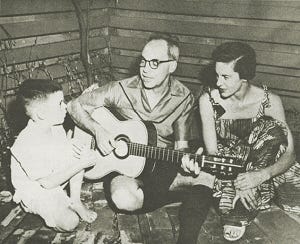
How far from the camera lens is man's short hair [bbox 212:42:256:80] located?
2.92 m

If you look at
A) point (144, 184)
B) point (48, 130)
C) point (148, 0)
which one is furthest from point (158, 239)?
point (148, 0)

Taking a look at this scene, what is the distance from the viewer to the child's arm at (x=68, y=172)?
271 cm

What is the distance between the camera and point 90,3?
4297 millimetres

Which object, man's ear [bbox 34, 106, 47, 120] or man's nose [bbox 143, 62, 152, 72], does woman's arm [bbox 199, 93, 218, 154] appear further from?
man's ear [bbox 34, 106, 47, 120]

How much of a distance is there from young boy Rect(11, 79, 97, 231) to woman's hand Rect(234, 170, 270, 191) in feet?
3.53

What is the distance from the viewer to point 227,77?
2.93m

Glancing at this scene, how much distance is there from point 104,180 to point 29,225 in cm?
78

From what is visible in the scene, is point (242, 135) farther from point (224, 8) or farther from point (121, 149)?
point (224, 8)

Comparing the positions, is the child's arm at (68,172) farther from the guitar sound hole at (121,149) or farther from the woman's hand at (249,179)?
the woman's hand at (249,179)

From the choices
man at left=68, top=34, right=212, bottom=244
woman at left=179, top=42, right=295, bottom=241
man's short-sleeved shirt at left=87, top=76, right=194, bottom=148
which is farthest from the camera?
man's short-sleeved shirt at left=87, top=76, right=194, bottom=148

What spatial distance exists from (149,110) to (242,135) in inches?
30.6

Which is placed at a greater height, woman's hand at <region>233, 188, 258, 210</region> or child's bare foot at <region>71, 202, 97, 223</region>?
woman's hand at <region>233, 188, 258, 210</region>

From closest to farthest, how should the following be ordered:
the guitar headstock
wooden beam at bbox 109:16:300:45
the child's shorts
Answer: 1. the guitar headstock
2. the child's shorts
3. wooden beam at bbox 109:16:300:45

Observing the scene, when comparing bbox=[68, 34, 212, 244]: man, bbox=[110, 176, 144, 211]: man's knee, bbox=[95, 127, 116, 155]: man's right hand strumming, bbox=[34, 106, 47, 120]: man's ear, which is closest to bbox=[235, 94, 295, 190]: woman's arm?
bbox=[68, 34, 212, 244]: man
